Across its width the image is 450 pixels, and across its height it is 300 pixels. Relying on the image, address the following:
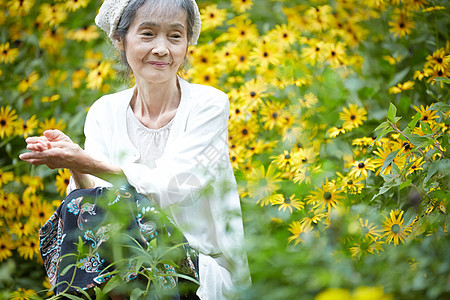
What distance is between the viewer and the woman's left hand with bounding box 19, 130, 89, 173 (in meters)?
1.41

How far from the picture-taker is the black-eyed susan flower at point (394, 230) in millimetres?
1413

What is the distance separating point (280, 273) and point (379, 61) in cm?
174

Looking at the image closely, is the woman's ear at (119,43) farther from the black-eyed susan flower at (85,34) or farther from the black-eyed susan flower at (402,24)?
the black-eyed susan flower at (402,24)

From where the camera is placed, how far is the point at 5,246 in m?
2.11

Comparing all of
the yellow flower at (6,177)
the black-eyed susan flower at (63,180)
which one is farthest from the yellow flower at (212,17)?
the yellow flower at (6,177)

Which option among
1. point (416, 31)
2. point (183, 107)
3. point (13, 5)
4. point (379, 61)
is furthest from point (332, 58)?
point (13, 5)

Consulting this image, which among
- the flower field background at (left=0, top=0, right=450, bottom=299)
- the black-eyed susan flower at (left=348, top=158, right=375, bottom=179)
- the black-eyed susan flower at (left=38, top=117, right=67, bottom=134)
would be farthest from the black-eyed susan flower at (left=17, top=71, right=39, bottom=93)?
the black-eyed susan flower at (left=348, top=158, right=375, bottom=179)

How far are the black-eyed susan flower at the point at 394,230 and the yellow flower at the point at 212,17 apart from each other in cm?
133

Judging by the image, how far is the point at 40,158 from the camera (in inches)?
56.1

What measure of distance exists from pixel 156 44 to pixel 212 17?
3.37ft

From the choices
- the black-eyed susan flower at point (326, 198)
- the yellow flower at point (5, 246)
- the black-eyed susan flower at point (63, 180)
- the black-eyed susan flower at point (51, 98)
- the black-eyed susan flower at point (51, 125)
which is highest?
the black-eyed susan flower at point (326, 198)

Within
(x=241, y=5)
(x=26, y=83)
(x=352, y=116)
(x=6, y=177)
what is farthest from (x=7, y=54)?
(x=352, y=116)

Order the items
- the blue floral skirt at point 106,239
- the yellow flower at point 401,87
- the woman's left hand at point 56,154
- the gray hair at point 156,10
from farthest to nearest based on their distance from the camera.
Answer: the yellow flower at point 401,87
the gray hair at point 156,10
the woman's left hand at point 56,154
the blue floral skirt at point 106,239

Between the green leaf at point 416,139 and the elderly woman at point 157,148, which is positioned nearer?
the green leaf at point 416,139
